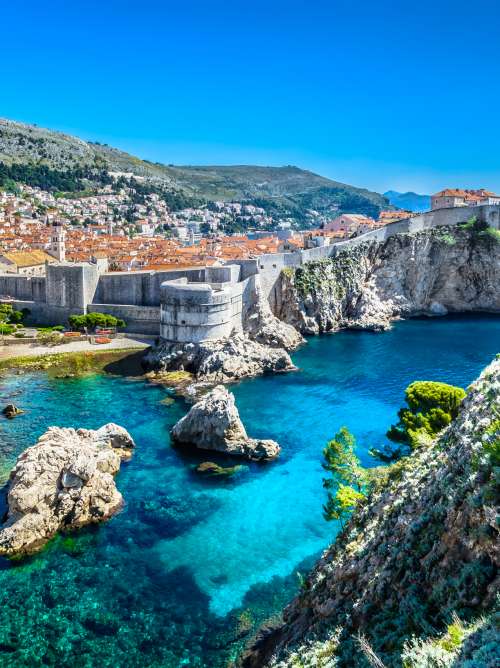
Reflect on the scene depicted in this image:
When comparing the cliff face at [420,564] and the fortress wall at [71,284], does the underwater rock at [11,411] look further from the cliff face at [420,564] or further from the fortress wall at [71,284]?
the cliff face at [420,564]

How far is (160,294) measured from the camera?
3747cm

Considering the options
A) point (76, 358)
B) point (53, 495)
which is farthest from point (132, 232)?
point (53, 495)

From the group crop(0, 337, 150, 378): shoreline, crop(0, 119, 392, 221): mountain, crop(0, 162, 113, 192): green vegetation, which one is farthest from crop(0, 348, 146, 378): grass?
crop(0, 119, 392, 221): mountain

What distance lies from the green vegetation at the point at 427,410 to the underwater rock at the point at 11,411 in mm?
15792

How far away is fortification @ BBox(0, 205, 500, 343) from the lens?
33.0 m

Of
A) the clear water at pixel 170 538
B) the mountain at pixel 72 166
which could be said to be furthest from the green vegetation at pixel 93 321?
the mountain at pixel 72 166

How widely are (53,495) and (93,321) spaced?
22.4m

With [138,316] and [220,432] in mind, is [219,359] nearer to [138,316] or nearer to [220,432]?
[138,316]

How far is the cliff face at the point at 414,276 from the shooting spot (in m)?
48.2

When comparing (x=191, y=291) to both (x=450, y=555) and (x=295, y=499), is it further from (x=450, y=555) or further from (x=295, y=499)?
(x=450, y=555)

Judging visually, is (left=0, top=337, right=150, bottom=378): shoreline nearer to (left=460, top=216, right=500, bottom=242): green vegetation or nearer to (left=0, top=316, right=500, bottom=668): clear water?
(left=0, top=316, right=500, bottom=668): clear water

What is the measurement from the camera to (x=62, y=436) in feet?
64.0

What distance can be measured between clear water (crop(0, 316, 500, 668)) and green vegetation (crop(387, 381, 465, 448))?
344 centimetres

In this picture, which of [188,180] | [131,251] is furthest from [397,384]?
[188,180]
